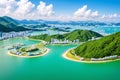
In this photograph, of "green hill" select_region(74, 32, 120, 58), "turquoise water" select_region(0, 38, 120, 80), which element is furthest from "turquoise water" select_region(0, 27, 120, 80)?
"green hill" select_region(74, 32, 120, 58)

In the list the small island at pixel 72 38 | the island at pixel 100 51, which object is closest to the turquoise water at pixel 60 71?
the island at pixel 100 51

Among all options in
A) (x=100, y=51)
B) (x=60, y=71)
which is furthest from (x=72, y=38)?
(x=60, y=71)

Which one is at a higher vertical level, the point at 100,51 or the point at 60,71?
the point at 100,51

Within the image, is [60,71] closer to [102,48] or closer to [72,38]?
[102,48]

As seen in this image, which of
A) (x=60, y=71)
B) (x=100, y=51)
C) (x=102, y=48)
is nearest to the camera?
(x=60, y=71)

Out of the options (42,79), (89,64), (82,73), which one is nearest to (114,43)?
(89,64)

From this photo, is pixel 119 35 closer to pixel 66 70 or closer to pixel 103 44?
pixel 103 44

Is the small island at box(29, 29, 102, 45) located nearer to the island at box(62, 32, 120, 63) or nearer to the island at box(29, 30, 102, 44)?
the island at box(29, 30, 102, 44)
